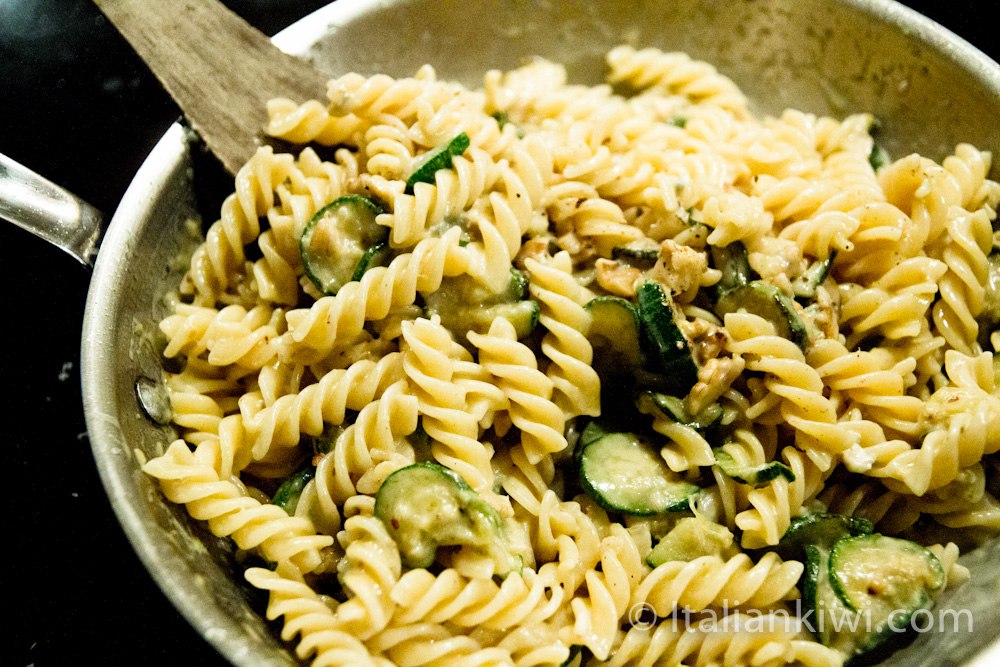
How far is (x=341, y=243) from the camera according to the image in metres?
2.51

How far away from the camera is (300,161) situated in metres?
2.74

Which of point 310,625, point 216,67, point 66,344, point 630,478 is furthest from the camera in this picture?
point 66,344

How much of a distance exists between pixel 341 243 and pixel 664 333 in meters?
1.08

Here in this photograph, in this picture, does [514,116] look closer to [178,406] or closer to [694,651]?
[178,406]

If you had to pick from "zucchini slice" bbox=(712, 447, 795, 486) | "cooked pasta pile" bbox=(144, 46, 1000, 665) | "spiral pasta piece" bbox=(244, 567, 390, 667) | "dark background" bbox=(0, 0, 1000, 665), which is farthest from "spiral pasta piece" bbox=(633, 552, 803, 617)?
"dark background" bbox=(0, 0, 1000, 665)

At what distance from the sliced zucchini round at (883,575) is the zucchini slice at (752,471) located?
279mm

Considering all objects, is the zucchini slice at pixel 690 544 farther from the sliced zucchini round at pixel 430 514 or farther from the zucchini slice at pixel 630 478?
the sliced zucchini round at pixel 430 514

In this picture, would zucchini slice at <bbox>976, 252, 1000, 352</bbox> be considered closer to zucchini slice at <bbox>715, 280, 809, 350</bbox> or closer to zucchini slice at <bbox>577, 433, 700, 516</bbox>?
zucchini slice at <bbox>715, 280, 809, 350</bbox>

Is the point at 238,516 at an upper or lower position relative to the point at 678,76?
lower

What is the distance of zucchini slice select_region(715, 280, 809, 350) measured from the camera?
2.42 meters

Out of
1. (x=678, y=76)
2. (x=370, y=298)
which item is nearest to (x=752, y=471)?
(x=370, y=298)

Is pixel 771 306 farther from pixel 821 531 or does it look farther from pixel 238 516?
pixel 238 516

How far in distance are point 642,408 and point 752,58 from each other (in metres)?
1.98

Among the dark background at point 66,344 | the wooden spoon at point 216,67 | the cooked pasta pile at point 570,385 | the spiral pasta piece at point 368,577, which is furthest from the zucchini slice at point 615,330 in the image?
the dark background at point 66,344
